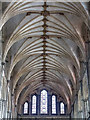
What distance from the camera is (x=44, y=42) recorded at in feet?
117

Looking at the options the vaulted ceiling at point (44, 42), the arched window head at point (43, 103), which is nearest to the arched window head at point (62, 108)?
the vaulted ceiling at point (44, 42)

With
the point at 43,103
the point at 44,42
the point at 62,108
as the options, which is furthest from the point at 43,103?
the point at 44,42

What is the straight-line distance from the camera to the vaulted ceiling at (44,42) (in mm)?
28531

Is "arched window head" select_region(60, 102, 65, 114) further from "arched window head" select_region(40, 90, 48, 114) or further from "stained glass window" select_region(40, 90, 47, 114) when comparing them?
"stained glass window" select_region(40, 90, 47, 114)

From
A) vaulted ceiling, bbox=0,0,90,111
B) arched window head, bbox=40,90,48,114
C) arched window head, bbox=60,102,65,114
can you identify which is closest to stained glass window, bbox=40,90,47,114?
arched window head, bbox=40,90,48,114

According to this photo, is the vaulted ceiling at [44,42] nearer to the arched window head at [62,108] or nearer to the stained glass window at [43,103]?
the arched window head at [62,108]

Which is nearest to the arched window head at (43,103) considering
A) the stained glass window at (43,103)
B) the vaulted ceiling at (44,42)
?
the stained glass window at (43,103)

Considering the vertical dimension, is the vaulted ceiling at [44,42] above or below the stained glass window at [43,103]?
above

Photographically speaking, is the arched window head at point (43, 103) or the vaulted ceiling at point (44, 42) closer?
the vaulted ceiling at point (44, 42)

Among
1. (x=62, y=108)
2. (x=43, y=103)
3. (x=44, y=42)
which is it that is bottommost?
(x=62, y=108)

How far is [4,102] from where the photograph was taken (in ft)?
107

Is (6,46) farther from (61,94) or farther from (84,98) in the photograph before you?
(61,94)

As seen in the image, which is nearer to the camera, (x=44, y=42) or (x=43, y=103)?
(x=44, y=42)

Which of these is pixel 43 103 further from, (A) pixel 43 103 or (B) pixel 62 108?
(B) pixel 62 108
